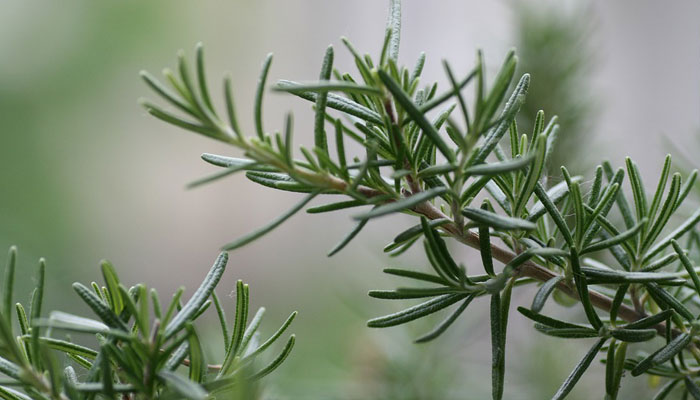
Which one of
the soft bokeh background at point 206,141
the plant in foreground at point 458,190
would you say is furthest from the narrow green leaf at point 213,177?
the soft bokeh background at point 206,141

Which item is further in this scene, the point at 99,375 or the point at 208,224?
the point at 208,224

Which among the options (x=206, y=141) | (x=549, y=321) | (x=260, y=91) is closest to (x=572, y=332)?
(x=549, y=321)

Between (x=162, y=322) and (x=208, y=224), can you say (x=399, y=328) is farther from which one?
(x=208, y=224)

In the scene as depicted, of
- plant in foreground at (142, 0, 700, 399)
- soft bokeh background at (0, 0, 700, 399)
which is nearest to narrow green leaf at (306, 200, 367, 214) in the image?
plant in foreground at (142, 0, 700, 399)

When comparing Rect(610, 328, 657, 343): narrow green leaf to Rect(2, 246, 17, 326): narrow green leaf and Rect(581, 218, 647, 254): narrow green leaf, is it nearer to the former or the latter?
Rect(581, 218, 647, 254): narrow green leaf

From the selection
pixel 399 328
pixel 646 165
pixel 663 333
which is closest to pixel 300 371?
pixel 399 328

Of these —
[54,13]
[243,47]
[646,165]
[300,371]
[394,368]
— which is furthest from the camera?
[243,47]

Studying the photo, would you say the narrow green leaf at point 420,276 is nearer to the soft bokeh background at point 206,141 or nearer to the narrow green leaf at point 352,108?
the narrow green leaf at point 352,108

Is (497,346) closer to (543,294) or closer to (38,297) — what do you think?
(543,294)
